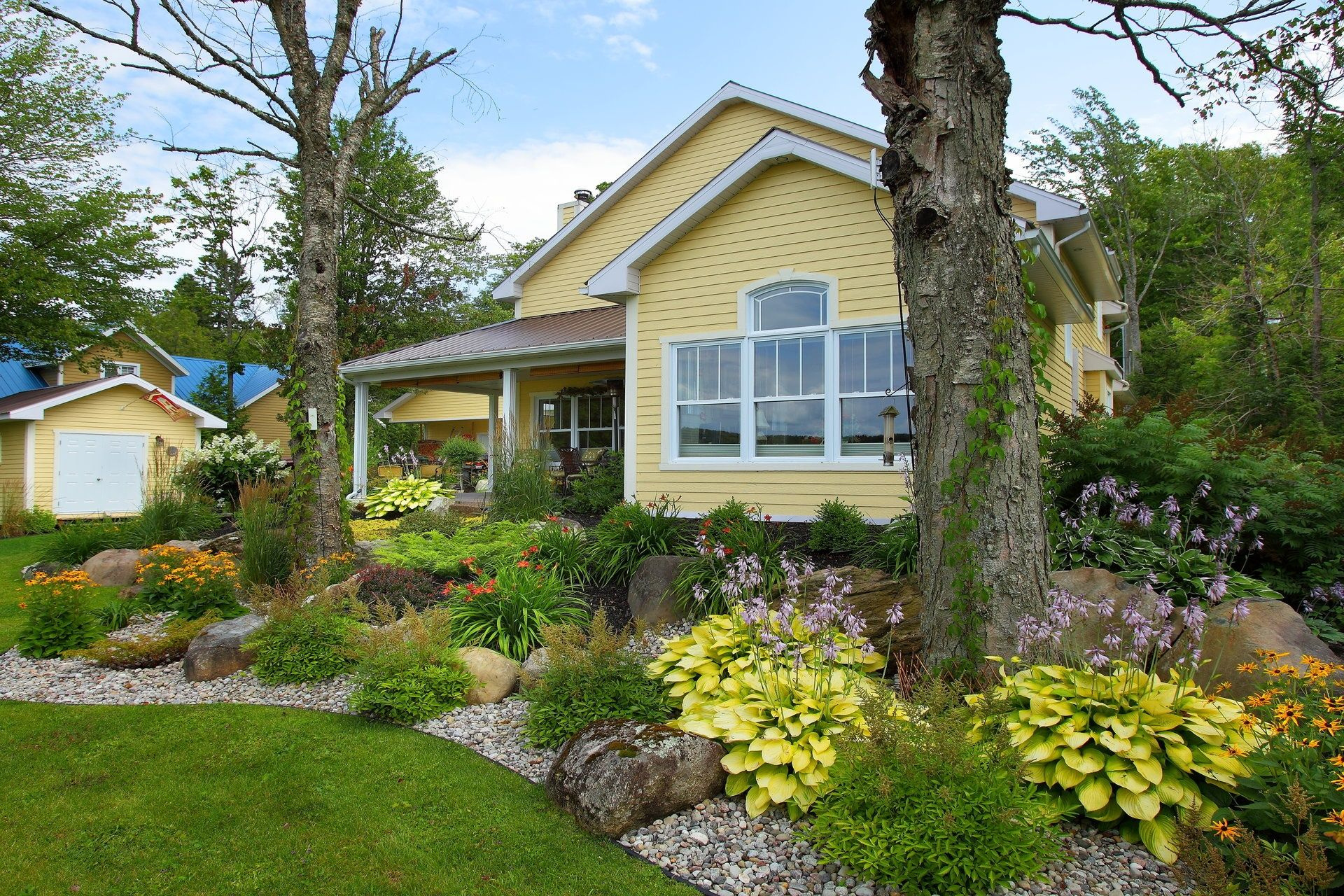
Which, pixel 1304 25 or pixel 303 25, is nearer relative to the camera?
pixel 1304 25

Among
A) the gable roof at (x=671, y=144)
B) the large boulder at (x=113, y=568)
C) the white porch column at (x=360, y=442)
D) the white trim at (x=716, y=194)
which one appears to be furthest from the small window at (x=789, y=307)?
the white porch column at (x=360, y=442)

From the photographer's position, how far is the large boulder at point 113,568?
8.94 metres

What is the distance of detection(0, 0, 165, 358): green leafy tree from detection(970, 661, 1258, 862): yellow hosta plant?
22.7 m

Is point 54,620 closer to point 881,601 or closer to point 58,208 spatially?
point 881,601

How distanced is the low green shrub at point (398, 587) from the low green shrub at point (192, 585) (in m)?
1.04

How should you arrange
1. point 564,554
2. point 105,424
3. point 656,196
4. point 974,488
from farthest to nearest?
point 105,424
point 656,196
point 564,554
point 974,488

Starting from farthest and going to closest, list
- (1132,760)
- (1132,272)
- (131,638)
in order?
1. (1132,272)
2. (131,638)
3. (1132,760)

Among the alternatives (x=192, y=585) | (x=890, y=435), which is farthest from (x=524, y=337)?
(x=192, y=585)

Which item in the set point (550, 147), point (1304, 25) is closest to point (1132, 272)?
point (550, 147)

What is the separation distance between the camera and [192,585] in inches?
243

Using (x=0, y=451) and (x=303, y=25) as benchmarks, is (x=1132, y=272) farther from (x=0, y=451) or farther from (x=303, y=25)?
(x=0, y=451)

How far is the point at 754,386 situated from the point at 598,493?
2.80m

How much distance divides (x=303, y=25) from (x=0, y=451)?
54.1 feet

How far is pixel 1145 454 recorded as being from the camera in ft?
17.9
